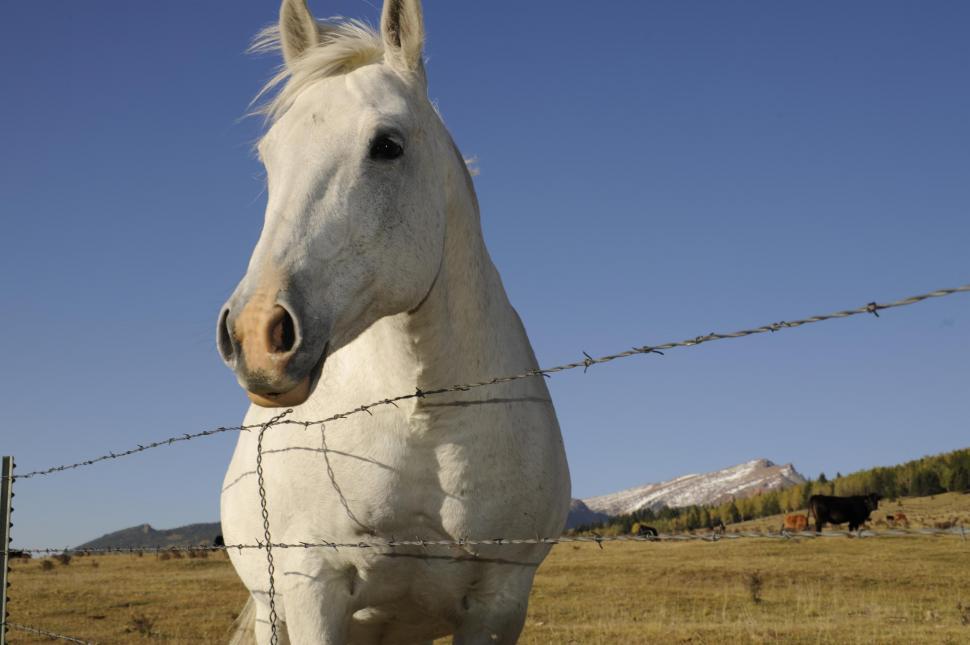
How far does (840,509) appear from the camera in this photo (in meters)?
38.9

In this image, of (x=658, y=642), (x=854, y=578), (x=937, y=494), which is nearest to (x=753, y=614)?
(x=658, y=642)

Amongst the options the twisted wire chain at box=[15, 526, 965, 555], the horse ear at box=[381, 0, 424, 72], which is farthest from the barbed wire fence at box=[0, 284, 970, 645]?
the horse ear at box=[381, 0, 424, 72]

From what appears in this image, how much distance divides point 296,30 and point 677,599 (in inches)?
578

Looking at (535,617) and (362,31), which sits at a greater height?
(362,31)

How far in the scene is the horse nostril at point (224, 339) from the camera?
8.27ft

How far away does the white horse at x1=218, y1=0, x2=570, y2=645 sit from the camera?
284cm

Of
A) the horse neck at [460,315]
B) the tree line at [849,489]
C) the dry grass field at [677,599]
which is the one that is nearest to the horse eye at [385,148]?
the horse neck at [460,315]

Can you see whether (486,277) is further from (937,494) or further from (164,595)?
(937,494)

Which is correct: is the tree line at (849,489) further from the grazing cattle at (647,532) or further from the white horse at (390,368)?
the white horse at (390,368)

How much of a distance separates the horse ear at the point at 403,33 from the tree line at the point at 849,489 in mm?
36482

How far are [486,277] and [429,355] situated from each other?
48 cm

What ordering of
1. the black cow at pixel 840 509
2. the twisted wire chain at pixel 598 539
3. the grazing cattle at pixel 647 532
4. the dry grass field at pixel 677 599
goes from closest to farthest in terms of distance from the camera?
the twisted wire chain at pixel 598 539
the grazing cattle at pixel 647 532
the dry grass field at pixel 677 599
the black cow at pixel 840 509

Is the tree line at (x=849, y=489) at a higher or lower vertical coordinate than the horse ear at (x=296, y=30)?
higher

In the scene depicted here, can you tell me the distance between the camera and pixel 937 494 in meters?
45.5
